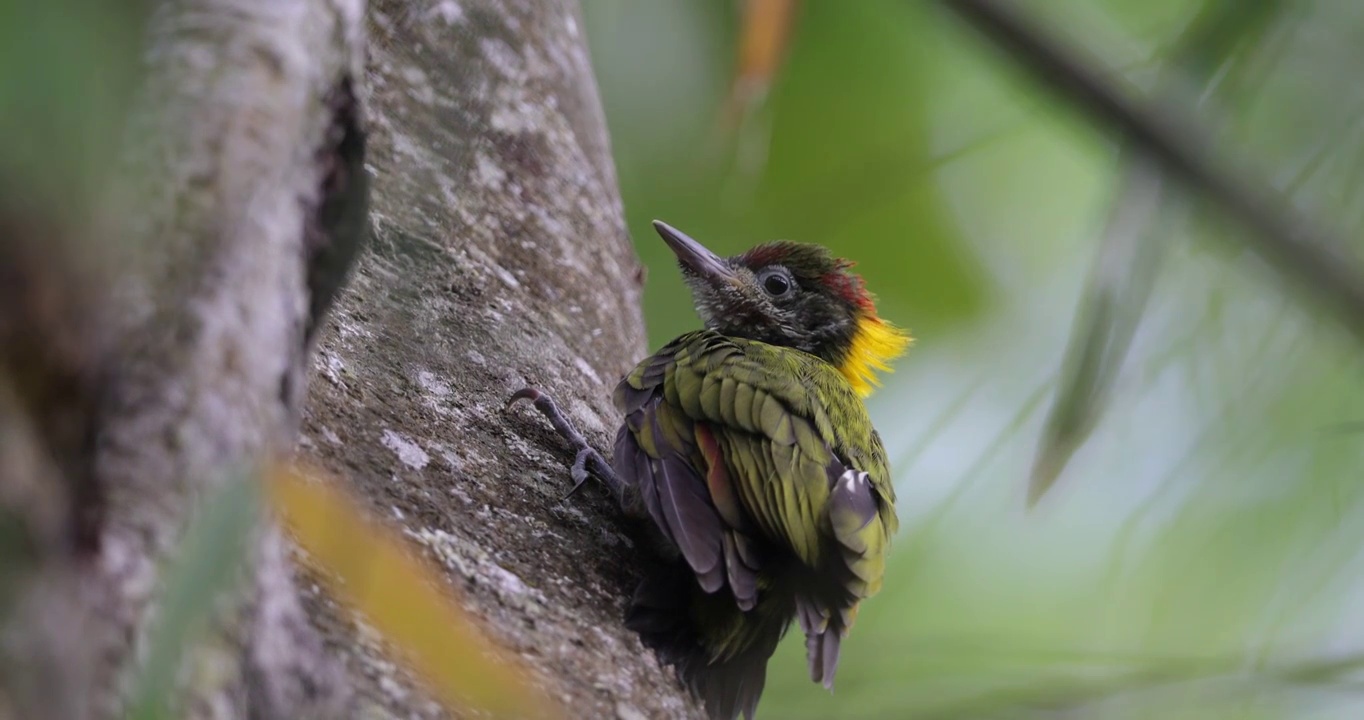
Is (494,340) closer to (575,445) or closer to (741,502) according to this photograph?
(575,445)

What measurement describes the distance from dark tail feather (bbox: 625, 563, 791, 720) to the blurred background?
0.17 metres

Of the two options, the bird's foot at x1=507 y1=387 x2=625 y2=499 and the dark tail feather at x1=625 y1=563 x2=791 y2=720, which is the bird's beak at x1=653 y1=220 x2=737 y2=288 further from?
the dark tail feather at x1=625 y1=563 x2=791 y2=720

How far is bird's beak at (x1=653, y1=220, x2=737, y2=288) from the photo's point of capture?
3.89m

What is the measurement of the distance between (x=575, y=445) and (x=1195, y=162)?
5.73 feet

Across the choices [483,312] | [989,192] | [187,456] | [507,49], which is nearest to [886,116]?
[989,192]

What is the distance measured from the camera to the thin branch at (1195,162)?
1063mm

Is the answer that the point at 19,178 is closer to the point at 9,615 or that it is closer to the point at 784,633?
the point at 9,615

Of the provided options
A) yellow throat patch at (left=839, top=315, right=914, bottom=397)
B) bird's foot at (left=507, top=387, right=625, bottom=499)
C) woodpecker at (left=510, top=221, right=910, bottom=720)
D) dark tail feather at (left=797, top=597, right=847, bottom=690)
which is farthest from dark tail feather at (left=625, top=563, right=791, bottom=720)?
yellow throat patch at (left=839, top=315, right=914, bottom=397)

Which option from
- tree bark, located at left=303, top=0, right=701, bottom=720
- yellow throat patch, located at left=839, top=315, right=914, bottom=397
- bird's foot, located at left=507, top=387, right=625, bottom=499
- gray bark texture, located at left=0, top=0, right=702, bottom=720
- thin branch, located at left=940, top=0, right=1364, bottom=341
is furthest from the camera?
yellow throat patch, located at left=839, top=315, right=914, bottom=397

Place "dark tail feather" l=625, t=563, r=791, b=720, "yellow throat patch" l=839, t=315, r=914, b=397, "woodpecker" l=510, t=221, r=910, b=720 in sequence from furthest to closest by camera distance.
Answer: "yellow throat patch" l=839, t=315, r=914, b=397 → "woodpecker" l=510, t=221, r=910, b=720 → "dark tail feather" l=625, t=563, r=791, b=720

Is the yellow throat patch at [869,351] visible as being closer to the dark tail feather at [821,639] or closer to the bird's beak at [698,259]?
the bird's beak at [698,259]

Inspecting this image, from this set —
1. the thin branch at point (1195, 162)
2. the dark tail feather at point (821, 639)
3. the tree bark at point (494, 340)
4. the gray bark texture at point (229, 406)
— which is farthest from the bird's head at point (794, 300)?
the thin branch at point (1195, 162)

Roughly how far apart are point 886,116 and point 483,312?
1.90 meters

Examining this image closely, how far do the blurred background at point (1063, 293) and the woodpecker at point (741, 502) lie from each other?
0.57 feet
